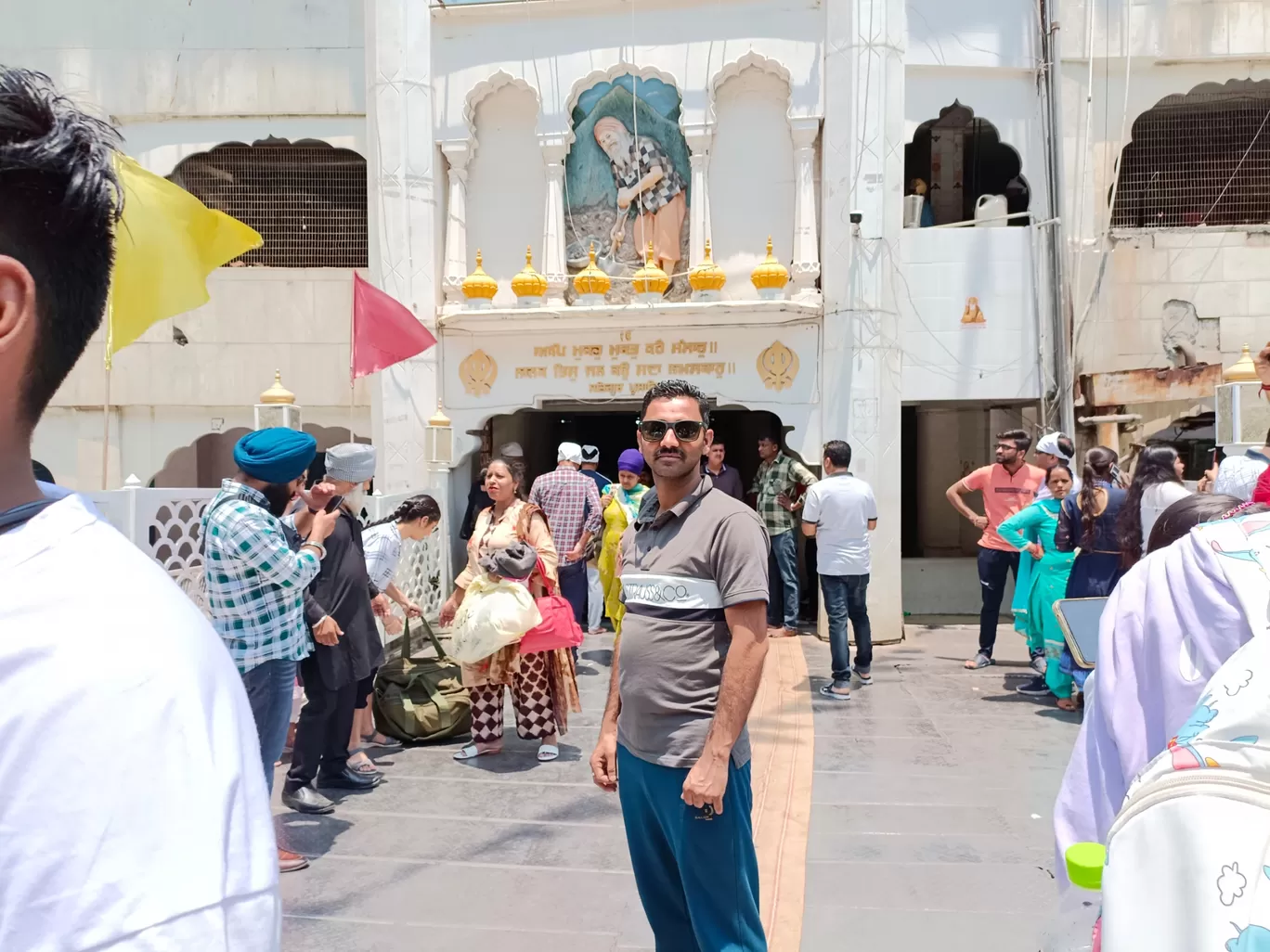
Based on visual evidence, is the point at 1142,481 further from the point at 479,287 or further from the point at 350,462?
the point at 479,287

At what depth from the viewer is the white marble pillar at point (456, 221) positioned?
30.7ft

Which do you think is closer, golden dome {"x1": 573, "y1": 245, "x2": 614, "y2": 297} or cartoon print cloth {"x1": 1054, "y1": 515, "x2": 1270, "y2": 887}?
cartoon print cloth {"x1": 1054, "y1": 515, "x2": 1270, "y2": 887}

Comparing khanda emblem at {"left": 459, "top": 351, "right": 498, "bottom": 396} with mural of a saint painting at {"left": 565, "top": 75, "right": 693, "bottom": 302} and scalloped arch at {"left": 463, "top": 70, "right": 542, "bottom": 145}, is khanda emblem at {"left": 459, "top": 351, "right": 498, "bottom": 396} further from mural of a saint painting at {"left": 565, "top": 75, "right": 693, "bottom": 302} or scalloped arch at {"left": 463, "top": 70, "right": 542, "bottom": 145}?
scalloped arch at {"left": 463, "top": 70, "right": 542, "bottom": 145}

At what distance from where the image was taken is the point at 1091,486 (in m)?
5.86

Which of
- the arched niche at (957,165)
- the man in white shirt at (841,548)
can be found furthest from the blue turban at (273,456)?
the arched niche at (957,165)

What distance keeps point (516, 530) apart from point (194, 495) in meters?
2.19

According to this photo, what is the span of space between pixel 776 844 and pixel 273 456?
2618 mm

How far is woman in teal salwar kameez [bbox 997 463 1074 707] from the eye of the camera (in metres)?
6.30

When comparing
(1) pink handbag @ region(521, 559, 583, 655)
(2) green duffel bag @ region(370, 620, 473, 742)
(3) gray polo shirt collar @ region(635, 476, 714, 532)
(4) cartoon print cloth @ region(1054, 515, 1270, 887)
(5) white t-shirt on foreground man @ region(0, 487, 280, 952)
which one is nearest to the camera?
(5) white t-shirt on foreground man @ region(0, 487, 280, 952)

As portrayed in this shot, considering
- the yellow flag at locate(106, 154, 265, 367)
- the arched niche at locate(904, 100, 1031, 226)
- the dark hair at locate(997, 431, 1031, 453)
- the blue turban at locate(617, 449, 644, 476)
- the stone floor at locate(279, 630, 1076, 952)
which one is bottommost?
the stone floor at locate(279, 630, 1076, 952)

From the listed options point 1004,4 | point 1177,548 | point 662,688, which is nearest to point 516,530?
point 662,688

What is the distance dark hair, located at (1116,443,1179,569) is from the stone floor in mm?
1351

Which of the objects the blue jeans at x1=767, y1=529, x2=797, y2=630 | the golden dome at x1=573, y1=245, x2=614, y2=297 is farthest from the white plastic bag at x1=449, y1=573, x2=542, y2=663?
the golden dome at x1=573, y1=245, x2=614, y2=297

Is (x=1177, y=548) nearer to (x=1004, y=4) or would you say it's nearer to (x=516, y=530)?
(x=516, y=530)
